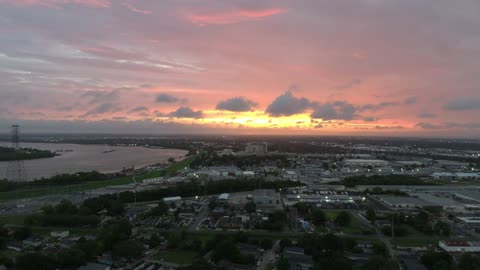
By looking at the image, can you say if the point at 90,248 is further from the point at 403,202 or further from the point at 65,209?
the point at 403,202

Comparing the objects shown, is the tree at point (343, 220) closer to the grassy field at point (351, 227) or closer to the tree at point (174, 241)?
the grassy field at point (351, 227)

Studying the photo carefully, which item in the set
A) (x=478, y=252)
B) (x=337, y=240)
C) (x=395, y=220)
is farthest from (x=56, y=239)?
(x=478, y=252)

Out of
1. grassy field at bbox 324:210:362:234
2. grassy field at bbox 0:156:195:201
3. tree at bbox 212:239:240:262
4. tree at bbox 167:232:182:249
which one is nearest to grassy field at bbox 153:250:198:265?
tree at bbox 167:232:182:249

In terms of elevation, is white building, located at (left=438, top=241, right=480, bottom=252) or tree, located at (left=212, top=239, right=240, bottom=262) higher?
tree, located at (left=212, top=239, right=240, bottom=262)

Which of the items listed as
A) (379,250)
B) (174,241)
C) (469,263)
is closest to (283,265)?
(379,250)

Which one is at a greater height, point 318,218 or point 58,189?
point 318,218

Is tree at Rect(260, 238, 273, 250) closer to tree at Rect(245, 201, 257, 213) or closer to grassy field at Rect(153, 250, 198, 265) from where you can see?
grassy field at Rect(153, 250, 198, 265)

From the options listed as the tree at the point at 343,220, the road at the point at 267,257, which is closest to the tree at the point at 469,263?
the road at the point at 267,257
